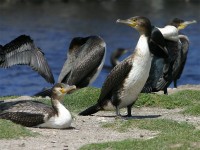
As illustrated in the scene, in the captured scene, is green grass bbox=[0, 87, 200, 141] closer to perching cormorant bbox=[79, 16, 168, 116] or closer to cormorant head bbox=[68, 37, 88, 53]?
perching cormorant bbox=[79, 16, 168, 116]

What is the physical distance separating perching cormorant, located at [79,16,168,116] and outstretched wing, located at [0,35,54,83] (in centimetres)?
94

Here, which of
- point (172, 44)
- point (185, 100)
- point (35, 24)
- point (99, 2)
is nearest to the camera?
point (185, 100)

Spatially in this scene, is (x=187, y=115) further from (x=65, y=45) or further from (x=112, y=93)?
(x=65, y=45)

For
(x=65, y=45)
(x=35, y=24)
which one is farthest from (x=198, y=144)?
(x=35, y=24)

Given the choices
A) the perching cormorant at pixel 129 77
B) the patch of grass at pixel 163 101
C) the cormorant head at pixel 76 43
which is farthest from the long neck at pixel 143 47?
the cormorant head at pixel 76 43

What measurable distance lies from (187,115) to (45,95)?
12.1 feet

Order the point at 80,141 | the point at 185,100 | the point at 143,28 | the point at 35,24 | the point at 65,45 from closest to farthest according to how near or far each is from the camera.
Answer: the point at 80,141 < the point at 143,28 < the point at 185,100 < the point at 65,45 < the point at 35,24

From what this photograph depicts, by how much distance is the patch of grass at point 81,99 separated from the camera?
615 inches

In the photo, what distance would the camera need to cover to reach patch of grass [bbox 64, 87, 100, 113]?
1562 cm

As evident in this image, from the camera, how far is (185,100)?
15695mm

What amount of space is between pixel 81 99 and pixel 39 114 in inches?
126

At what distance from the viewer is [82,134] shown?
12406mm

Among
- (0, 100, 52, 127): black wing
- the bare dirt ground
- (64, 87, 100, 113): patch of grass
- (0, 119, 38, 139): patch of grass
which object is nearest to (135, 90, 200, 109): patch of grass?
the bare dirt ground

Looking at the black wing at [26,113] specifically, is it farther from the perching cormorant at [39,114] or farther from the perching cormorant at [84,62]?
the perching cormorant at [84,62]
